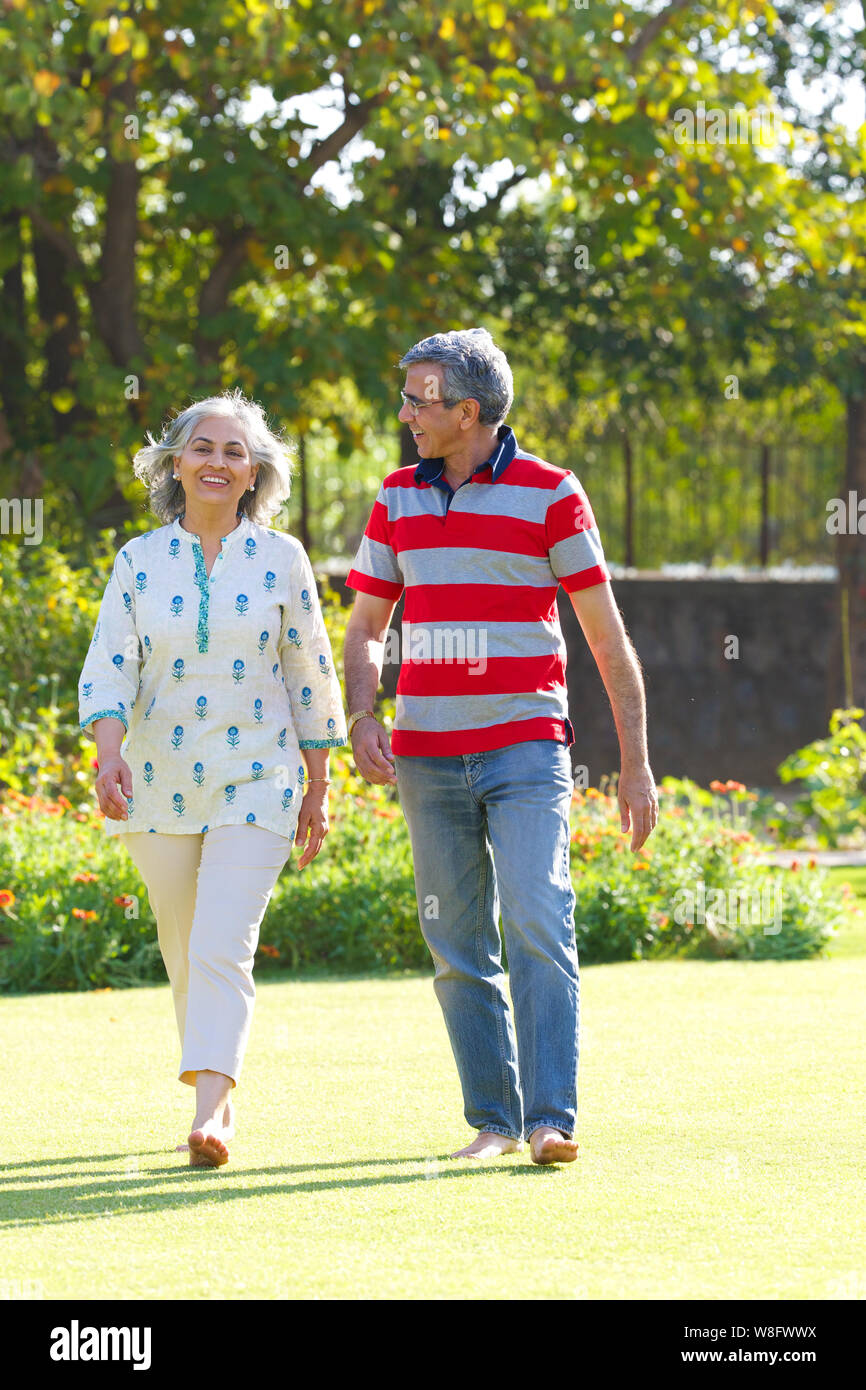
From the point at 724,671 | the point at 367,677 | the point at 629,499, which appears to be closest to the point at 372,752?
the point at 367,677

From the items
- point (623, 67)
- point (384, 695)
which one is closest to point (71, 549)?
point (384, 695)

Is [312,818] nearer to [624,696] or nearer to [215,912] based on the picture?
[215,912]

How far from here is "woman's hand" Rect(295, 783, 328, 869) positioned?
4.52 m


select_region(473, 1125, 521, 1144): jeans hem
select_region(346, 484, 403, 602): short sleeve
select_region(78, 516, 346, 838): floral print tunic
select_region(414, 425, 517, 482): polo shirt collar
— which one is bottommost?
select_region(473, 1125, 521, 1144): jeans hem

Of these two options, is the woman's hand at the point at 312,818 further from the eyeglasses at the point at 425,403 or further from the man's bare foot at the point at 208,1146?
the eyeglasses at the point at 425,403

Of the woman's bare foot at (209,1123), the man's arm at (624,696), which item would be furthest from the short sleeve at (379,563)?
the woman's bare foot at (209,1123)

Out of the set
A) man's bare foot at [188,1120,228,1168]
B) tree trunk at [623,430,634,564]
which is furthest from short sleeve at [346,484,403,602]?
tree trunk at [623,430,634,564]

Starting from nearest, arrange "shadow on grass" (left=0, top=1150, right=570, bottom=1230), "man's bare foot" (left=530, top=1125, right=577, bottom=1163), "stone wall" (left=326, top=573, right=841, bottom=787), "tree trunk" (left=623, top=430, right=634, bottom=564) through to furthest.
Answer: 1. "shadow on grass" (left=0, top=1150, right=570, bottom=1230)
2. "man's bare foot" (left=530, top=1125, right=577, bottom=1163)
3. "stone wall" (left=326, top=573, right=841, bottom=787)
4. "tree trunk" (left=623, top=430, right=634, bottom=564)

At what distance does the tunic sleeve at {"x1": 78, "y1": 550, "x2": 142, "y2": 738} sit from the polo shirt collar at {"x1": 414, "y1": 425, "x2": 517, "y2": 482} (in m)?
0.75

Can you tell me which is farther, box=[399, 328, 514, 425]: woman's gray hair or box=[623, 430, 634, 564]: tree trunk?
box=[623, 430, 634, 564]: tree trunk

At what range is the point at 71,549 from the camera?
1243 cm

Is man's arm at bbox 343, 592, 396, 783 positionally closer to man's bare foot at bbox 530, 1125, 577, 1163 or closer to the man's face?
the man's face

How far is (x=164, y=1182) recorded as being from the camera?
413 centimetres

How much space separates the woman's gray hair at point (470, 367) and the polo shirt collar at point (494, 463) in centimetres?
6
